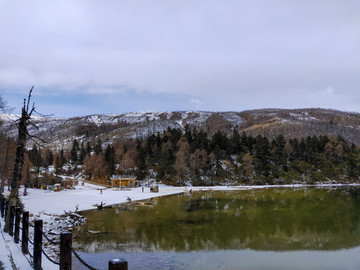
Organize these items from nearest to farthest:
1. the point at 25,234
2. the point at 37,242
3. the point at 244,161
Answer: the point at 37,242 < the point at 25,234 < the point at 244,161

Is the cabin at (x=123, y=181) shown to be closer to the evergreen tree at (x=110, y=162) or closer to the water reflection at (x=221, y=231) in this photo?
the evergreen tree at (x=110, y=162)

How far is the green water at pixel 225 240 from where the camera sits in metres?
14.0

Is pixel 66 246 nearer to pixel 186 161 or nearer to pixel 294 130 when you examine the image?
pixel 186 161

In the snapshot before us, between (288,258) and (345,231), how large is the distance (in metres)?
8.91

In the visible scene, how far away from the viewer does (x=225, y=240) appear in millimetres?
18062

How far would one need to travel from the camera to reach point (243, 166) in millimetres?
82312

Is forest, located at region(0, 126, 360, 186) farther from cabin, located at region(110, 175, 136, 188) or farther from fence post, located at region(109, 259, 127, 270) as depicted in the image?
fence post, located at region(109, 259, 127, 270)

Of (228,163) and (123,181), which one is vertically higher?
(228,163)

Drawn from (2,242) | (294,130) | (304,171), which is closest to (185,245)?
(2,242)

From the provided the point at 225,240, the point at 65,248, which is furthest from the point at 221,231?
the point at 65,248

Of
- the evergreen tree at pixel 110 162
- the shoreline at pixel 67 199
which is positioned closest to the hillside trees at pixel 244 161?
the evergreen tree at pixel 110 162

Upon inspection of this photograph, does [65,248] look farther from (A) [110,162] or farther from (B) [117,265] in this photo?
(A) [110,162]

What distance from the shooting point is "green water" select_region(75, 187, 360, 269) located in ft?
46.0

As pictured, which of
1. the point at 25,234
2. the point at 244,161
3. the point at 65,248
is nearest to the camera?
the point at 65,248
